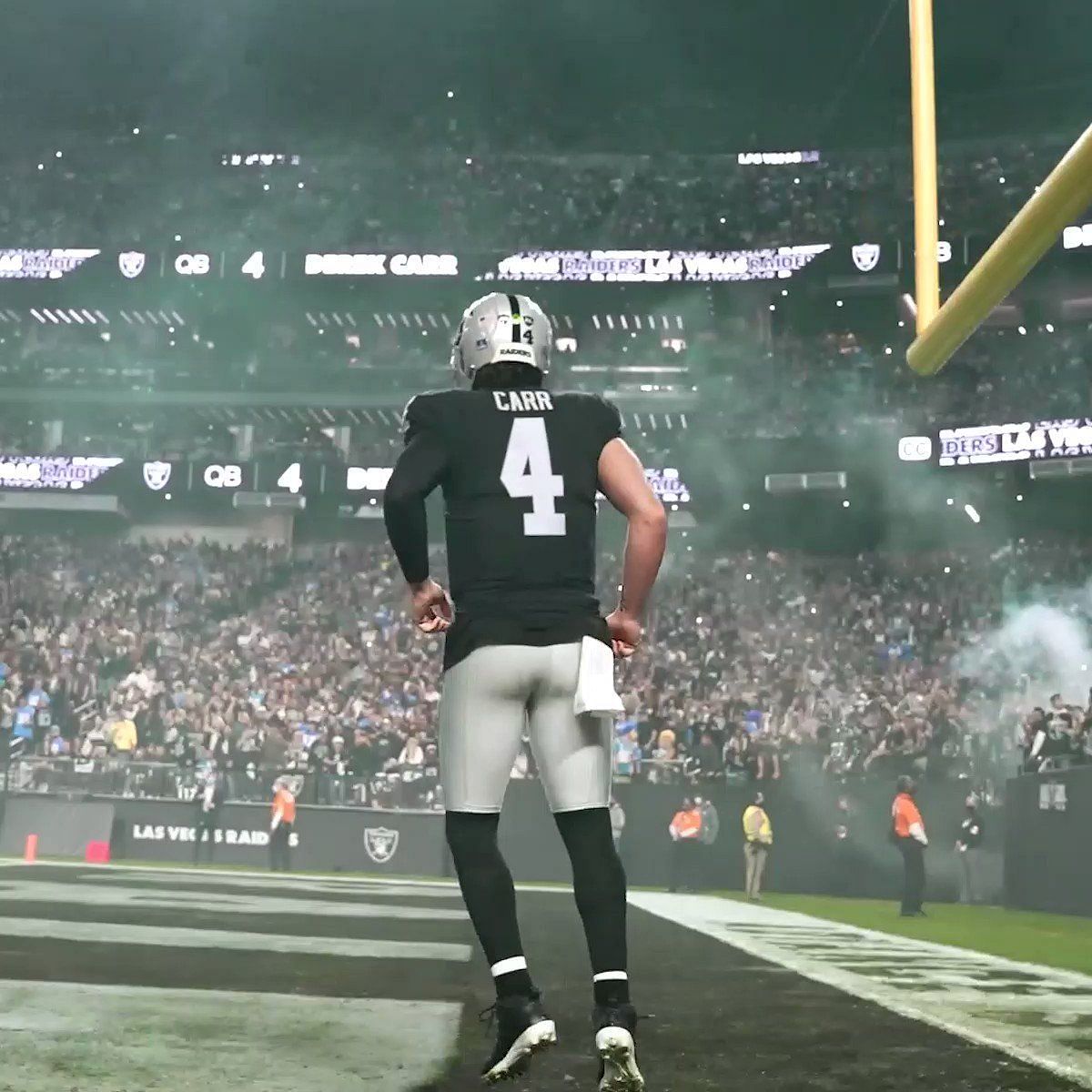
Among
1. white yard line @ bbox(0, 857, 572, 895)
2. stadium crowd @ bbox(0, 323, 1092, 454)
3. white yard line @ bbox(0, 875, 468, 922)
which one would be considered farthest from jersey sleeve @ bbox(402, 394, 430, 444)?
stadium crowd @ bbox(0, 323, 1092, 454)

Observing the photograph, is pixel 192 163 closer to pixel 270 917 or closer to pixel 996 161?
pixel 996 161

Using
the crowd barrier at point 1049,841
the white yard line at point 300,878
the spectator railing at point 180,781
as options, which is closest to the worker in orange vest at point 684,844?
the white yard line at point 300,878

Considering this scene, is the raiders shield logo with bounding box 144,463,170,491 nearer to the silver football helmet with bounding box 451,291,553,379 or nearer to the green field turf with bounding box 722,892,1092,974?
the green field turf with bounding box 722,892,1092,974

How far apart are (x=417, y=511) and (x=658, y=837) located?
54.6 feet

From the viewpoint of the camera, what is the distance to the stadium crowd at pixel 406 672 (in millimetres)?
20359

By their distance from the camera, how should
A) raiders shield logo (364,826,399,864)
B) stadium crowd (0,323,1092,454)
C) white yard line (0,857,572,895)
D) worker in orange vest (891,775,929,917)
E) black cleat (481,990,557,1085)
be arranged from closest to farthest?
1. black cleat (481,990,557,1085)
2. worker in orange vest (891,775,929,917)
3. white yard line (0,857,572,895)
4. raiders shield logo (364,826,399,864)
5. stadium crowd (0,323,1092,454)

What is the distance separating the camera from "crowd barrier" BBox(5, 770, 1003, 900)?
1895cm

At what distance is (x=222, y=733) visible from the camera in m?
22.3

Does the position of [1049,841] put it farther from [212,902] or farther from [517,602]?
[517,602]

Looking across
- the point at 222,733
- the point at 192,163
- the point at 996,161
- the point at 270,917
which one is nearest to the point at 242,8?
the point at 192,163

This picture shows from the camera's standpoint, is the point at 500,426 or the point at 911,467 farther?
the point at 911,467

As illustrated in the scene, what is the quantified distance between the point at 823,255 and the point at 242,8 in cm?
1710

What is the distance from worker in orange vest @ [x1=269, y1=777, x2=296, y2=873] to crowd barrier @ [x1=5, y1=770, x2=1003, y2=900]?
255 millimetres

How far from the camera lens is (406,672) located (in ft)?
82.5
